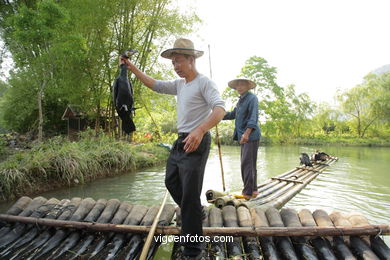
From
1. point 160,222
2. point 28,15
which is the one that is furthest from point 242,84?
point 28,15

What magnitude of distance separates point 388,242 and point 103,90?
33.3ft

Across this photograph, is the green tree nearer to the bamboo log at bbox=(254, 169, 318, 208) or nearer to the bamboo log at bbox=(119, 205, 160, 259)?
the bamboo log at bbox=(254, 169, 318, 208)

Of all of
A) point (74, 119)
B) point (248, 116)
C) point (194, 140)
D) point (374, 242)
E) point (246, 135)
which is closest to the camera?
point (194, 140)

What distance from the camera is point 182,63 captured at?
2131 mm

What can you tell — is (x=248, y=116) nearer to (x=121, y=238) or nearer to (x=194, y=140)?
(x=194, y=140)

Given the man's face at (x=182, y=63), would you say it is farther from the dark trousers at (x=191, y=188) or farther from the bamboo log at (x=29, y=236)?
the bamboo log at (x=29, y=236)

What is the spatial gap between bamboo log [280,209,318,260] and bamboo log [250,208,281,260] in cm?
22

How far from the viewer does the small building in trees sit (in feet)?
41.0

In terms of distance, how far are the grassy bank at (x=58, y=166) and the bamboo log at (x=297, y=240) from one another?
16.4 ft

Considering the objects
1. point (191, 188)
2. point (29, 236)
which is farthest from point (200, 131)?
point (29, 236)

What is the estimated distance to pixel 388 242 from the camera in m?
2.97

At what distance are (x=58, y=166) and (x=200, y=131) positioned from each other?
507 cm

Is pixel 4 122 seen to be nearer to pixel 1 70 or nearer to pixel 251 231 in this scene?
pixel 1 70

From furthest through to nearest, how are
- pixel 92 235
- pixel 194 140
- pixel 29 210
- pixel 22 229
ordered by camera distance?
pixel 29 210
pixel 22 229
pixel 92 235
pixel 194 140
